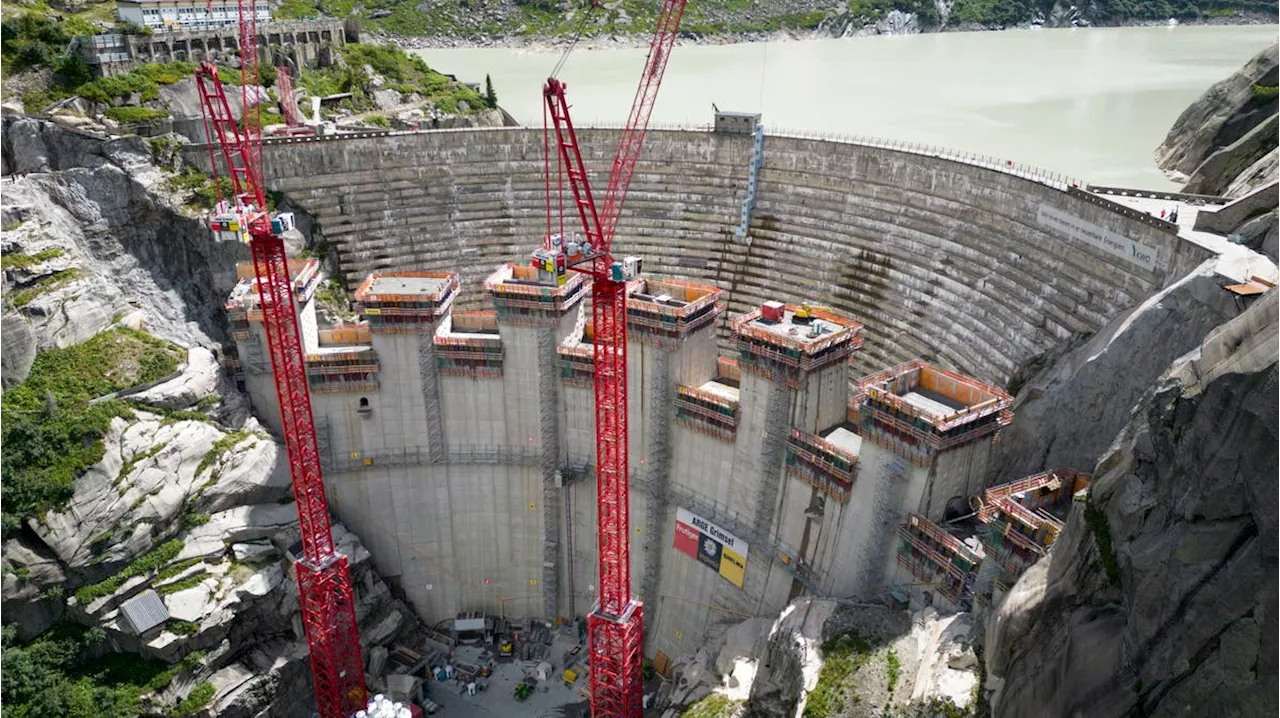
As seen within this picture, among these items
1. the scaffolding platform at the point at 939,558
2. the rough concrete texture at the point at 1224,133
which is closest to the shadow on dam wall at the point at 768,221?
the scaffolding platform at the point at 939,558

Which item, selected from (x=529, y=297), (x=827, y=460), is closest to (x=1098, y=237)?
(x=827, y=460)

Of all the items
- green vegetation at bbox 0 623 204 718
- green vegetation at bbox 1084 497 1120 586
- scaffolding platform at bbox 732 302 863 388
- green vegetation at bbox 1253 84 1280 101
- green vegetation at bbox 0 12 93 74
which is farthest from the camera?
green vegetation at bbox 0 12 93 74

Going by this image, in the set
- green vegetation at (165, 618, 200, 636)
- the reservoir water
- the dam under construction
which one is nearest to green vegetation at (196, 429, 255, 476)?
the dam under construction

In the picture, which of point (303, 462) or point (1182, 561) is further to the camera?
point (303, 462)

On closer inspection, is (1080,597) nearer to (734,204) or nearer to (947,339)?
(947,339)

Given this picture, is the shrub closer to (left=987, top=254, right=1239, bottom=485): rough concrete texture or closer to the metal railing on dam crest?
the metal railing on dam crest

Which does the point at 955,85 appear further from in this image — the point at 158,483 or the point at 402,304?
the point at 158,483

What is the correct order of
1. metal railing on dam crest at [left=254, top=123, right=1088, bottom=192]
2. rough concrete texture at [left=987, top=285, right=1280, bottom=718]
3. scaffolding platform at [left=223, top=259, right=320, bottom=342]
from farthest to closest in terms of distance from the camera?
metal railing on dam crest at [left=254, top=123, right=1088, bottom=192]
scaffolding platform at [left=223, top=259, right=320, bottom=342]
rough concrete texture at [left=987, top=285, right=1280, bottom=718]

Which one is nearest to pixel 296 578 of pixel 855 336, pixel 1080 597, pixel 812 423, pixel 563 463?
pixel 563 463
